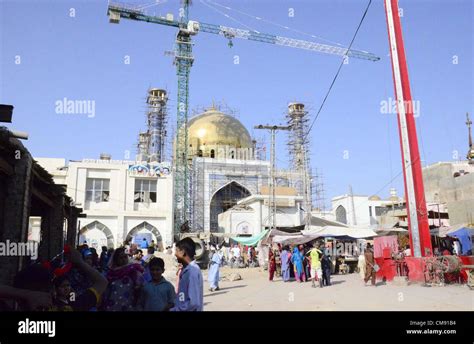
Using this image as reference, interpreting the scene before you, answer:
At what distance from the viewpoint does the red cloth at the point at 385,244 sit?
50.3ft

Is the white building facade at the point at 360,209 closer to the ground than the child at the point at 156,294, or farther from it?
→ farther from it

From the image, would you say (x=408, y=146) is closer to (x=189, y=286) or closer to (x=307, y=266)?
(x=307, y=266)

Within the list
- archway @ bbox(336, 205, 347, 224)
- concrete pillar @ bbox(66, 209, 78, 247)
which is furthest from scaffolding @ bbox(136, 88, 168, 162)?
concrete pillar @ bbox(66, 209, 78, 247)

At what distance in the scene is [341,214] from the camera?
151ft

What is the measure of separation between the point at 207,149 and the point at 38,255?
1272 inches

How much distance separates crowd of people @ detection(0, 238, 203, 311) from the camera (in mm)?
2484

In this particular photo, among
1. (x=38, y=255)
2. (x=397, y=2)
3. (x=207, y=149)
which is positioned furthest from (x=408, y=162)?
(x=207, y=149)

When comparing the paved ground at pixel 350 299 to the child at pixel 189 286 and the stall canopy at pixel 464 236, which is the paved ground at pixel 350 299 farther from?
the stall canopy at pixel 464 236

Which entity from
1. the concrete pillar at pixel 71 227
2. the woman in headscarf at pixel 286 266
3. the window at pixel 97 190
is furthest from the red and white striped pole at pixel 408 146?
the window at pixel 97 190

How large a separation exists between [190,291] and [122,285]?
3.20 feet

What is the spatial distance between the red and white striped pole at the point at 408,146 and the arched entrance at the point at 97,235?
69.4 feet

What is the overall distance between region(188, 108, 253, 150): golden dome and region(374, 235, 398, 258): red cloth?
94.7ft

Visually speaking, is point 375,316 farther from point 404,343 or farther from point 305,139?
point 305,139

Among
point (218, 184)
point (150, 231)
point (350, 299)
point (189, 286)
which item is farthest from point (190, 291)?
point (218, 184)
